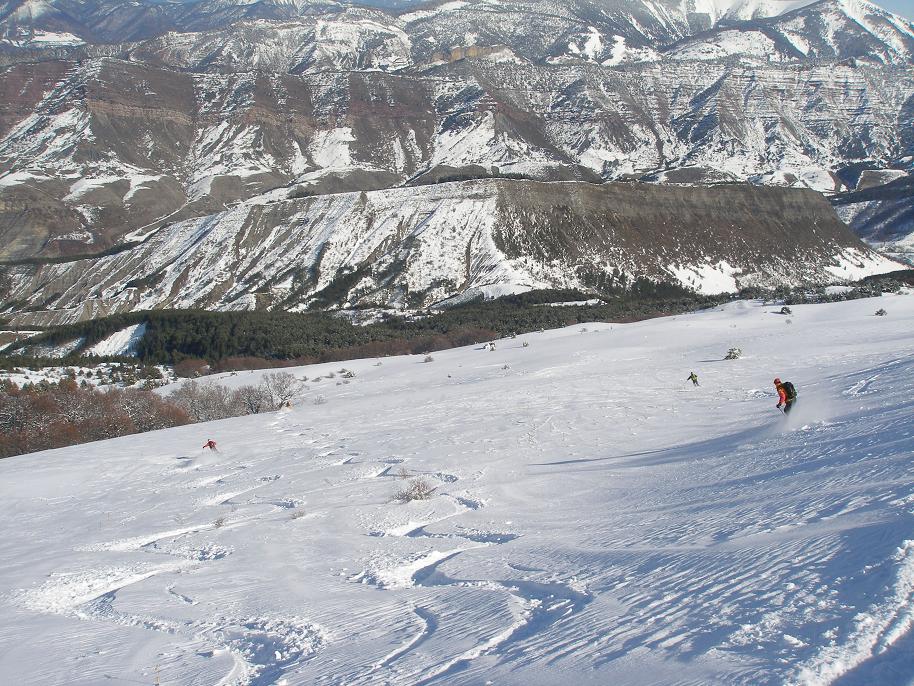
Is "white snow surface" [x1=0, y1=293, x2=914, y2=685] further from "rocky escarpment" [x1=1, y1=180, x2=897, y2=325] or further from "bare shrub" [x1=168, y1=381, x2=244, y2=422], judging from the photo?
"rocky escarpment" [x1=1, y1=180, x2=897, y2=325]

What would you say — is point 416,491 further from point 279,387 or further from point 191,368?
point 191,368

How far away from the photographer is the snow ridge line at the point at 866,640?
460cm

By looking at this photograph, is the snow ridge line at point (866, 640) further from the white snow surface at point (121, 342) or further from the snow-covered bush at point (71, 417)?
the white snow surface at point (121, 342)

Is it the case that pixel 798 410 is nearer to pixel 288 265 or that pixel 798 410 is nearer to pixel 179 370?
pixel 179 370

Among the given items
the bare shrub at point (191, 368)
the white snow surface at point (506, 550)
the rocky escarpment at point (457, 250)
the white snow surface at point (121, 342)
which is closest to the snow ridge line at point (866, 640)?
the white snow surface at point (506, 550)

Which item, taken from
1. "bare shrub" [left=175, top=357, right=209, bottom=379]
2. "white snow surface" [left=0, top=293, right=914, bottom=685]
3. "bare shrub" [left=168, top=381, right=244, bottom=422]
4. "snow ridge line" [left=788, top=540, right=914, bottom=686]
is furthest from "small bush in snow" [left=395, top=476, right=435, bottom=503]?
"bare shrub" [left=175, top=357, right=209, bottom=379]

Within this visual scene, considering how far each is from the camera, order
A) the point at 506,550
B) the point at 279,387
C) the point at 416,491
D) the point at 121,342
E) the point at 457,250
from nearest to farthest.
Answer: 1. the point at 506,550
2. the point at 416,491
3. the point at 279,387
4. the point at 121,342
5. the point at 457,250

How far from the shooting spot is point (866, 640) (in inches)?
191

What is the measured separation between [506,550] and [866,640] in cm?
459

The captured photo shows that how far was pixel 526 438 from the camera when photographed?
17.3 meters

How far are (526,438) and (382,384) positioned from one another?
20.6m

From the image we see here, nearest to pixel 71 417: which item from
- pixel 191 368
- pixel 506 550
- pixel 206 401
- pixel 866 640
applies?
pixel 206 401

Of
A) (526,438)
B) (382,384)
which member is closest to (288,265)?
(382,384)

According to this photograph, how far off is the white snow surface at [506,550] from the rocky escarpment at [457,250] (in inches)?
3010
